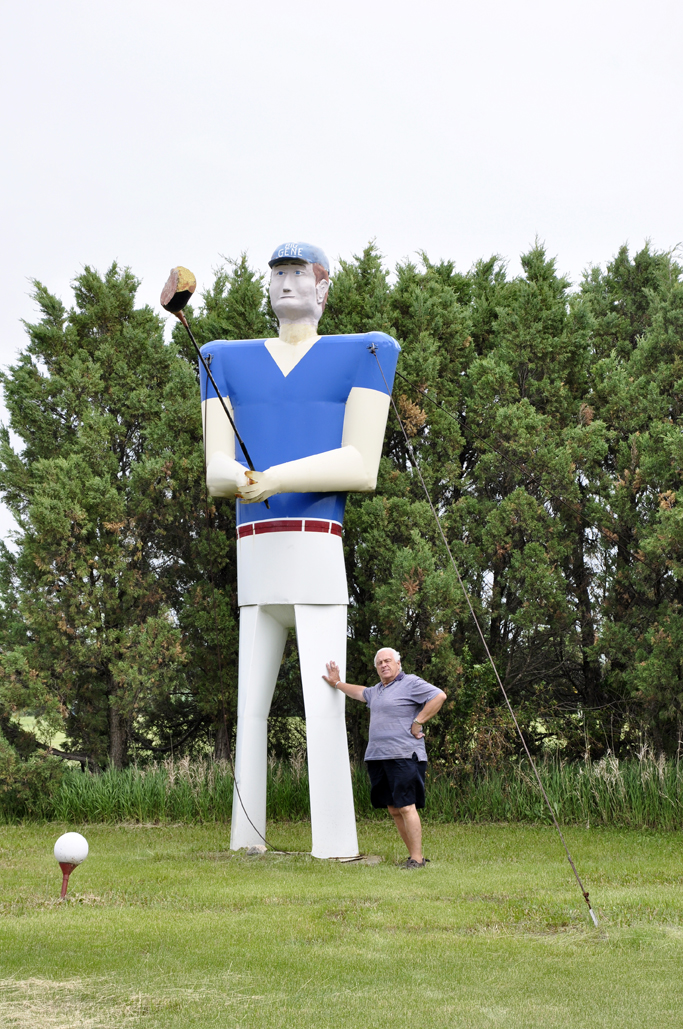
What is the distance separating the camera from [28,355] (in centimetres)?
906

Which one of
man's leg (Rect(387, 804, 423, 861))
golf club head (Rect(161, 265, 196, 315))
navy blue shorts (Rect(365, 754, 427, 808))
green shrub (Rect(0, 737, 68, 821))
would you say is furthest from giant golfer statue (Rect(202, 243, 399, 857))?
green shrub (Rect(0, 737, 68, 821))

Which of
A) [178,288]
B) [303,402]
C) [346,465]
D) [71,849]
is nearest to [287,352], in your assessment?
[303,402]

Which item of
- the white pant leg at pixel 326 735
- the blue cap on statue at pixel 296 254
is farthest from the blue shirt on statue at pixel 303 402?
the white pant leg at pixel 326 735

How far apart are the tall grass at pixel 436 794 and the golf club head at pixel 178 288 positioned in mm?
3933

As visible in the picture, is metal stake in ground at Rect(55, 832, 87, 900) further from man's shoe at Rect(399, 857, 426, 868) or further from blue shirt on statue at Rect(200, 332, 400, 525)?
blue shirt on statue at Rect(200, 332, 400, 525)

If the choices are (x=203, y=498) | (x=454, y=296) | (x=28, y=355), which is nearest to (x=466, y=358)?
(x=454, y=296)

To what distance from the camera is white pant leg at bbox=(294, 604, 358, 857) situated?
20.6ft

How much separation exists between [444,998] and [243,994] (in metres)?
0.69

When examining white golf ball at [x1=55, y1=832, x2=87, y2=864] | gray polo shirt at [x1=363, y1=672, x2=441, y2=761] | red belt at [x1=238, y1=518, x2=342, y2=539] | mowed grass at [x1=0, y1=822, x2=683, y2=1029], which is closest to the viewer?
mowed grass at [x1=0, y1=822, x2=683, y2=1029]

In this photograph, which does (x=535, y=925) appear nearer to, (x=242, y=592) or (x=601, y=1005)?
(x=601, y=1005)

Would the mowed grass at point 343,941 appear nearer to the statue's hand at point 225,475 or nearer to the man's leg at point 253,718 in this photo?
the man's leg at point 253,718

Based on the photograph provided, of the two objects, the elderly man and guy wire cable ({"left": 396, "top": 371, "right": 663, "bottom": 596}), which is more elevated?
guy wire cable ({"left": 396, "top": 371, "right": 663, "bottom": 596})

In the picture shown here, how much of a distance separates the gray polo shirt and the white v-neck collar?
2165 millimetres

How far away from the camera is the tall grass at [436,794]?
7.45 metres
